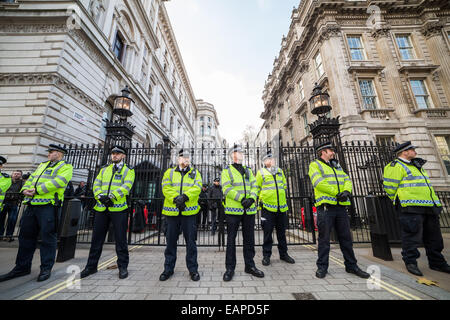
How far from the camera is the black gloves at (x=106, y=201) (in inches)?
130

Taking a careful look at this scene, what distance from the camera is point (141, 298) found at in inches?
101

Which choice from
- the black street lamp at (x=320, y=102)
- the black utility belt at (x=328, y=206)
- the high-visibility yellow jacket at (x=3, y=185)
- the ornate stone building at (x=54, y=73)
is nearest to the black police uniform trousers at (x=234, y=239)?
the black utility belt at (x=328, y=206)

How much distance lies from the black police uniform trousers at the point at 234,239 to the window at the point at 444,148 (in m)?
16.8

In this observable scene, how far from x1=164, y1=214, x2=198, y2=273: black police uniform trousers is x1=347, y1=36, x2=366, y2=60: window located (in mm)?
18197

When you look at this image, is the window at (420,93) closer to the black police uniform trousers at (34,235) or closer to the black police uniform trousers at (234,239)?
the black police uniform trousers at (234,239)

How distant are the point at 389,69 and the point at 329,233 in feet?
55.7

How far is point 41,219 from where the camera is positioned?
3.37 m

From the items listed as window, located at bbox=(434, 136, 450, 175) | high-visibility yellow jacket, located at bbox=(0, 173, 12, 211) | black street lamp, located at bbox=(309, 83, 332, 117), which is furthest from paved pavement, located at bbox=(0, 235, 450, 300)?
window, located at bbox=(434, 136, 450, 175)

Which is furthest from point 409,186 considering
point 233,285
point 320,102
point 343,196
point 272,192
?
point 320,102

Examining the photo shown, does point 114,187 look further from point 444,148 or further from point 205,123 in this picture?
point 205,123

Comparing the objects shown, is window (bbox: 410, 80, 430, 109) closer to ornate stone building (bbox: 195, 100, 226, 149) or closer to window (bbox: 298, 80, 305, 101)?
window (bbox: 298, 80, 305, 101)

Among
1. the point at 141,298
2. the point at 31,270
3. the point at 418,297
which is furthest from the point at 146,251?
the point at 418,297

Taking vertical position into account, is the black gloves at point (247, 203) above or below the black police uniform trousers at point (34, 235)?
above
